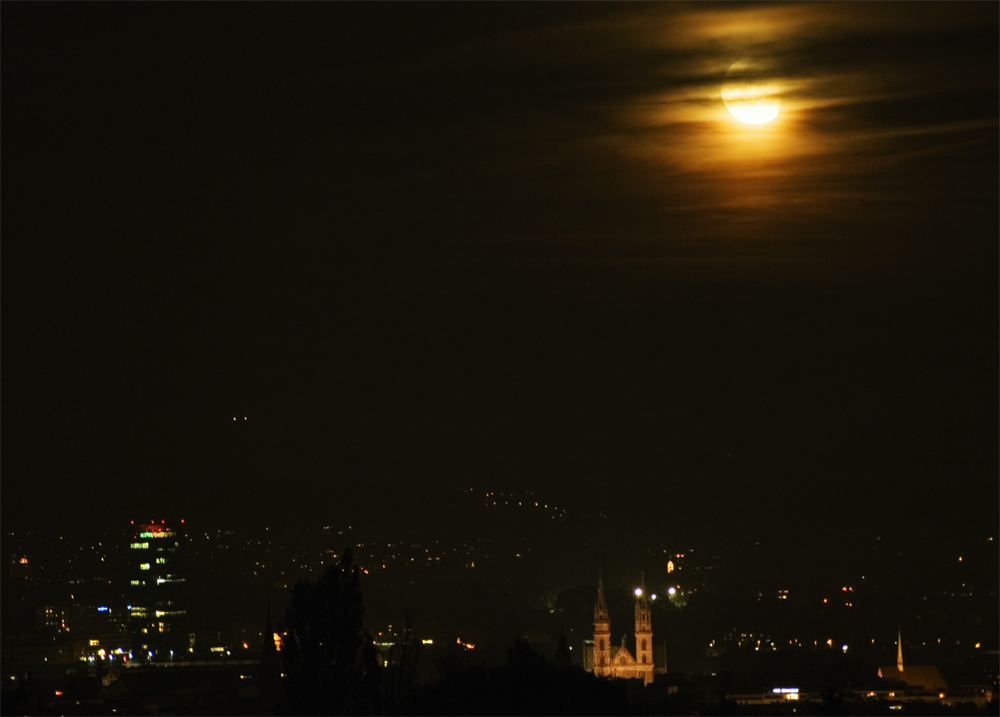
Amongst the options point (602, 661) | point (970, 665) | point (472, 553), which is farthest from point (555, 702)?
point (970, 665)

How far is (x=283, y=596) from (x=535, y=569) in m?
18.8

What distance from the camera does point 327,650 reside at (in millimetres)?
35406

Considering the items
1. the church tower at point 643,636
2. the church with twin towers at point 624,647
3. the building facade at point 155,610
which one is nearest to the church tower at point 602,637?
the church with twin towers at point 624,647

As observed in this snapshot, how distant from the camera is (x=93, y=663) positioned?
141500 mm

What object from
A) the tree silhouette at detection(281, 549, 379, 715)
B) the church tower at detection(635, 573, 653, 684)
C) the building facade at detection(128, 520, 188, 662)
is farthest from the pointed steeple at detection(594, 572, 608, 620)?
the tree silhouette at detection(281, 549, 379, 715)

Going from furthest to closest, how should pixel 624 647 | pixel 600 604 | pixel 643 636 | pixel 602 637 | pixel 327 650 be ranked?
pixel 643 636, pixel 624 647, pixel 602 637, pixel 600 604, pixel 327 650

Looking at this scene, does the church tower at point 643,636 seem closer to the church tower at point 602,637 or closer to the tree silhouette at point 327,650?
the church tower at point 602,637

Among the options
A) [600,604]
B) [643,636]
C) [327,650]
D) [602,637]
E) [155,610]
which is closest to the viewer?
[327,650]

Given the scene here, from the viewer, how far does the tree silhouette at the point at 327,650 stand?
Answer: 34562 mm

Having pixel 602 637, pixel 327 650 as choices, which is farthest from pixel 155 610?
pixel 327 650

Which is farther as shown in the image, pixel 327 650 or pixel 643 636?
pixel 643 636

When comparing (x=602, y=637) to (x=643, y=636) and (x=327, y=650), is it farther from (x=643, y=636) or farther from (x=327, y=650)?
Answer: (x=327, y=650)

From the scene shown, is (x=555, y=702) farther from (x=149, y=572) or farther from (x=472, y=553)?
(x=149, y=572)

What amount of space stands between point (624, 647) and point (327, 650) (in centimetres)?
9142
